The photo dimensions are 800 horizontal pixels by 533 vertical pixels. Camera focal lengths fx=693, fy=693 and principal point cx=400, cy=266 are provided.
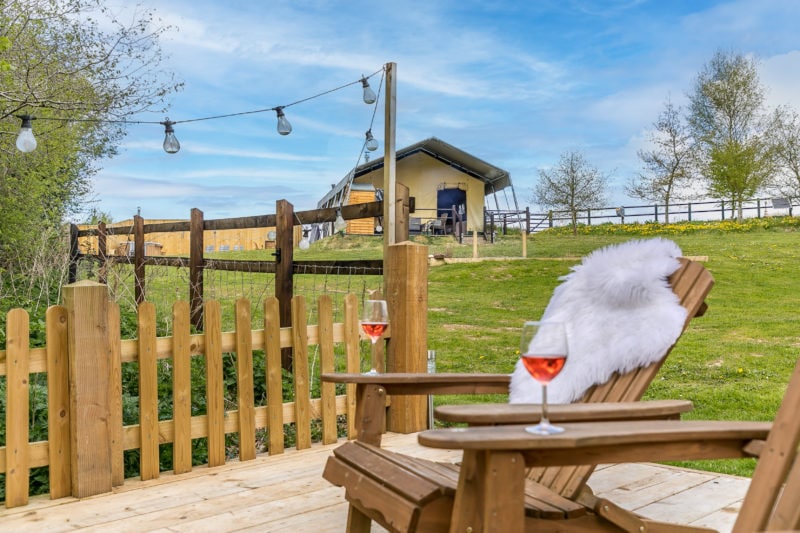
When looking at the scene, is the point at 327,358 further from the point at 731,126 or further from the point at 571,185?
the point at 731,126

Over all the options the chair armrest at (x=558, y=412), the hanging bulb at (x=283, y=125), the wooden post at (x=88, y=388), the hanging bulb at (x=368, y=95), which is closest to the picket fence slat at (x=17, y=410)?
the wooden post at (x=88, y=388)

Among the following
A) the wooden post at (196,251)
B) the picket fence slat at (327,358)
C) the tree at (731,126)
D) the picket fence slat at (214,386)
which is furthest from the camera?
the tree at (731,126)

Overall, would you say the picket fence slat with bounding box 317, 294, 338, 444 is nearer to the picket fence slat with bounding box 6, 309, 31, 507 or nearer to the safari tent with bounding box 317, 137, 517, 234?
the picket fence slat with bounding box 6, 309, 31, 507

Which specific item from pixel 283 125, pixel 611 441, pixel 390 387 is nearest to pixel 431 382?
pixel 390 387

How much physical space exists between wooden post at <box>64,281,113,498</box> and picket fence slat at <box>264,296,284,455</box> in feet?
2.64

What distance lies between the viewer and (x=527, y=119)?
8648 mm

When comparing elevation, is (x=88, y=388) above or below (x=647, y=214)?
below

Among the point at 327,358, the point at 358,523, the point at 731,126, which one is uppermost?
the point at 731,126

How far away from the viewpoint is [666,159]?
1670cm

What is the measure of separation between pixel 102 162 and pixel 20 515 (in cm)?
954

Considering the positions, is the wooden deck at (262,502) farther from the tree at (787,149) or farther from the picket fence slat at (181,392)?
the tree at (787,149)

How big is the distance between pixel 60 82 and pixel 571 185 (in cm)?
1326

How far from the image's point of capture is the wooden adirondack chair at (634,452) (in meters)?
1.33

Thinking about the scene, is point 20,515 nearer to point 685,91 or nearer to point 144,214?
point 144,214
